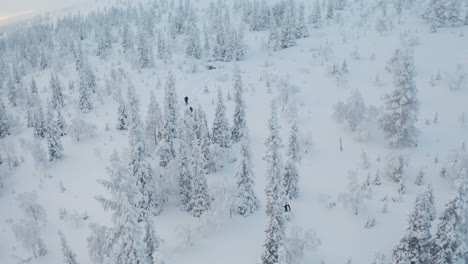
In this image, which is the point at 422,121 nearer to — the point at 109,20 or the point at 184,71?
the point at 184,71

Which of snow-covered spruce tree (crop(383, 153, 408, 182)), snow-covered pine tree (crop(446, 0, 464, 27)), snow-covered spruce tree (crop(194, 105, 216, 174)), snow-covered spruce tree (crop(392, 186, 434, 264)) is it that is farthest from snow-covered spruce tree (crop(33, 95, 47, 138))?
snow-covered pine tree (crop(446, 0, 464, 27))

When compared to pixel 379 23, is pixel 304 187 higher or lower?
lower

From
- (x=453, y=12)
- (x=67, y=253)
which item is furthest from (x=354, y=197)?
(x=453, y=12)

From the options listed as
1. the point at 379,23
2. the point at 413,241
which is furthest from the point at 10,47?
the point at 413,241

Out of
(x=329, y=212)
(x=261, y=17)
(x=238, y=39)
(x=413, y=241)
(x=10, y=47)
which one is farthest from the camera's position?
(x=10, y=47)

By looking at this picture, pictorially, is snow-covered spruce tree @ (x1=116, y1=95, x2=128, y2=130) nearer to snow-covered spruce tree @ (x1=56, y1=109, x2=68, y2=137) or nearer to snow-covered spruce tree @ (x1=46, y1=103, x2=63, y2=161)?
snow-covered spruce tree @ (x1=46, y1=103, x2=63, y2=161)

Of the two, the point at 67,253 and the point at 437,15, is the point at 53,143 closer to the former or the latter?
the point at 67,253

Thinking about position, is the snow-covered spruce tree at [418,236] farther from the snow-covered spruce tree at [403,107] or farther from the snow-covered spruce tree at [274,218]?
the snow-covered spruce tree at [403,107]
